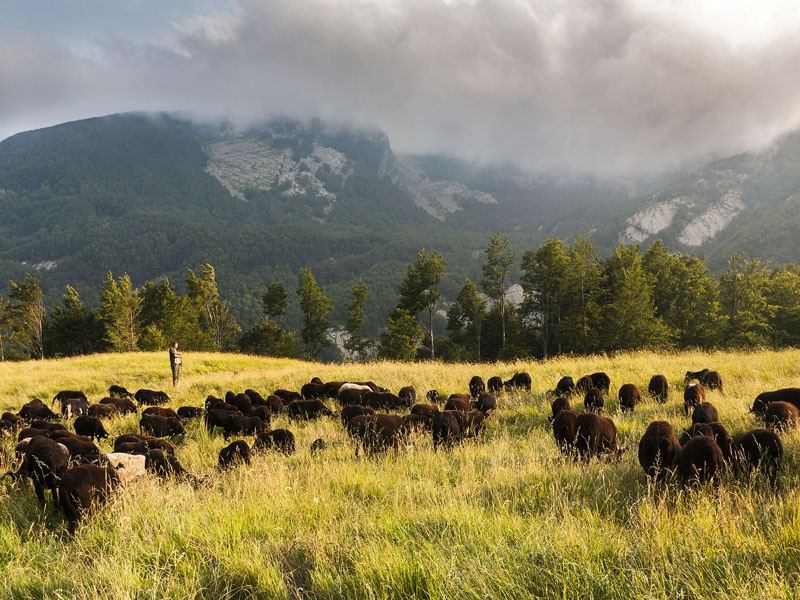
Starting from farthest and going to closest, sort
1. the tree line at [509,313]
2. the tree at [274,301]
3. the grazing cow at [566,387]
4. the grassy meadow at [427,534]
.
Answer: the tree at [274,301] → the tree line at [509,313] → the grazing cow at [566,387] → the grassy meadow at [427,534]

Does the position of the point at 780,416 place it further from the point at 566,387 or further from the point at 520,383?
the point at 520,383

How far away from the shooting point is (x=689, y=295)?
51.9 metres

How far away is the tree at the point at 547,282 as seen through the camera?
176 feet

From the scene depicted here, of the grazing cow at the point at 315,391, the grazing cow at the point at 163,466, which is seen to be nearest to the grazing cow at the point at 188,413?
the grazing cow at the point at 315,391

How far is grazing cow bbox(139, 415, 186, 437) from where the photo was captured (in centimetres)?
1125

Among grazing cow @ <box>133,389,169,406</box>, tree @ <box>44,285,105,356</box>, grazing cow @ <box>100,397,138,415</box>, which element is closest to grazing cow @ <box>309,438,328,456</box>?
grazing cow @ <box>100,397,138,415</box>

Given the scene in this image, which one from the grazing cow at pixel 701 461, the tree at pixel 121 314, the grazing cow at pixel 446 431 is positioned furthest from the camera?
the tree at pixel 121 314

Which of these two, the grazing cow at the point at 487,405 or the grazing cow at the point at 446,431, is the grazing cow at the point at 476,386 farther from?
the grazing cow at the point at 446,431

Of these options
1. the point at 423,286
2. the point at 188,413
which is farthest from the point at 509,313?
the point at 188,413

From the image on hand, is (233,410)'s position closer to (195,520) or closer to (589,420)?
(195,520)

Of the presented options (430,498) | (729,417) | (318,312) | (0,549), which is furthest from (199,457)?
(318,312)

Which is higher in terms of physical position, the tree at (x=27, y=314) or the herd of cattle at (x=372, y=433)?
the tree at (x=27, y=314)

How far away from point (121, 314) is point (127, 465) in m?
66.5

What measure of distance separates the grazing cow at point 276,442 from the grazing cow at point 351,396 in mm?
4398
